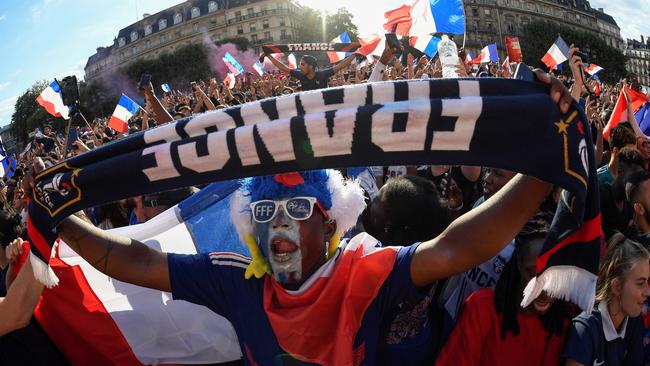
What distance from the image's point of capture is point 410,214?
2.42 meters

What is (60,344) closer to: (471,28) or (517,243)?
(517,243)

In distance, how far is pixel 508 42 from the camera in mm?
14938

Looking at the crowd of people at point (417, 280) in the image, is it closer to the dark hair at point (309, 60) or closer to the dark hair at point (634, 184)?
the dark hair at point (634, 184)

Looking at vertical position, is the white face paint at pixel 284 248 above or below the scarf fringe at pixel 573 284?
above

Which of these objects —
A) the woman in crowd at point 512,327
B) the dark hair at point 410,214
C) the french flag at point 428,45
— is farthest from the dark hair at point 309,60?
the woman in crowd at point 512,327

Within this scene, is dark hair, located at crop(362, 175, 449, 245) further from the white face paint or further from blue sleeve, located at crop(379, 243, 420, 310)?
the white face paint

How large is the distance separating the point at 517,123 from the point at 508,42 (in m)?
14.7

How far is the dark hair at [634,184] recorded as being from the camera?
3645 millimetres

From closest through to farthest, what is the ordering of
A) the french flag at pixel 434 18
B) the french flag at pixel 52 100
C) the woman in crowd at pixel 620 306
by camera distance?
the woman in crowd at pixel 620 306, the french flag at pixel 434 18, the french flag at pixel 52 100

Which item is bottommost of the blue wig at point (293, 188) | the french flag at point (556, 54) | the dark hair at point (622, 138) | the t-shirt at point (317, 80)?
the dark hair at point (622, 138)

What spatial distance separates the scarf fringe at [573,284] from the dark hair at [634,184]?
2390 mm

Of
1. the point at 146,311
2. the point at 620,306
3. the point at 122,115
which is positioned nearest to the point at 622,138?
the point at 620,306

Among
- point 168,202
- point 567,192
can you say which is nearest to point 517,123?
point 567,192

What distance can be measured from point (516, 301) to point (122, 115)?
895 centimetres
